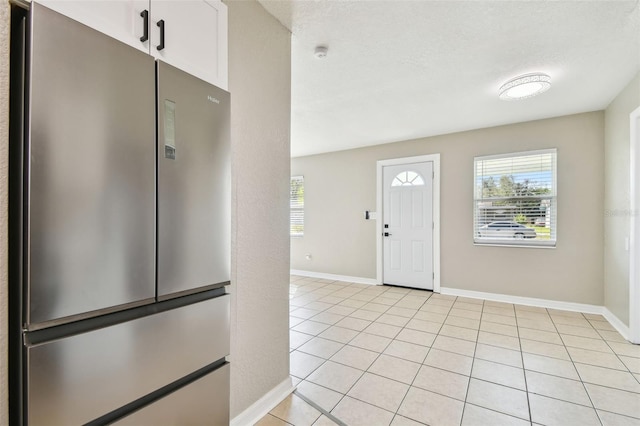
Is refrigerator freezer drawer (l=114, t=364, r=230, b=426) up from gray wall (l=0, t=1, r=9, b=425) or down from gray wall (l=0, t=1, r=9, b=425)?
down

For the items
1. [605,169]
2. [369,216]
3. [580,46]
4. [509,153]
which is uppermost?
[580,46]

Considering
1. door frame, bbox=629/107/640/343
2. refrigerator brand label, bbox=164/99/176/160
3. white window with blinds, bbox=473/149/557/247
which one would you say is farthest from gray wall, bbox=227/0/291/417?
white window with blinds, bbox=473/149/557/247

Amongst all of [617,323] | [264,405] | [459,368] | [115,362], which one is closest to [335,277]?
[459,368]

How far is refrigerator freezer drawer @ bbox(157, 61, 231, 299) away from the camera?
120cm

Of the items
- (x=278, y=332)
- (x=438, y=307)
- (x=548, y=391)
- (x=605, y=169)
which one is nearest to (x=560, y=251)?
(x=605, y=169)

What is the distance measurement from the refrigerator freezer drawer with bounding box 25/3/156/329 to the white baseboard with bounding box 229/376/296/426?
100 cm

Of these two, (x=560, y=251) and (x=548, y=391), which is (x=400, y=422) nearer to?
(x=548, y=391)

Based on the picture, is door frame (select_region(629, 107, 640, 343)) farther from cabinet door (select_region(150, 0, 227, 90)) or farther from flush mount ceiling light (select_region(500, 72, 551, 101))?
cabinet door (select_region(150, 0, 227, 90))

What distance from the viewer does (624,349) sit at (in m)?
2.73

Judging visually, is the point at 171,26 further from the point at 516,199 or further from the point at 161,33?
the point at 516,199

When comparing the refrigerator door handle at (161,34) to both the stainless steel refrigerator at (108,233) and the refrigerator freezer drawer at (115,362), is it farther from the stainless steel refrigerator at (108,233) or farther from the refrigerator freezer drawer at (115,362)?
the refrigerator freezer drawer at (115,362)

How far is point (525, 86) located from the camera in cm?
275

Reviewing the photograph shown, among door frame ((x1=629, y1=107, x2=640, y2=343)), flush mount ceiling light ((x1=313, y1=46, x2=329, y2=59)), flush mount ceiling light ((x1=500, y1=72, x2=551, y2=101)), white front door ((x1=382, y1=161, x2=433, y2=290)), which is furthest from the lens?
white front door ((x1=382, y1=161, x2=433, y2=290))

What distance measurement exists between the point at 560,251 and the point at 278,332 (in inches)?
A: 152
